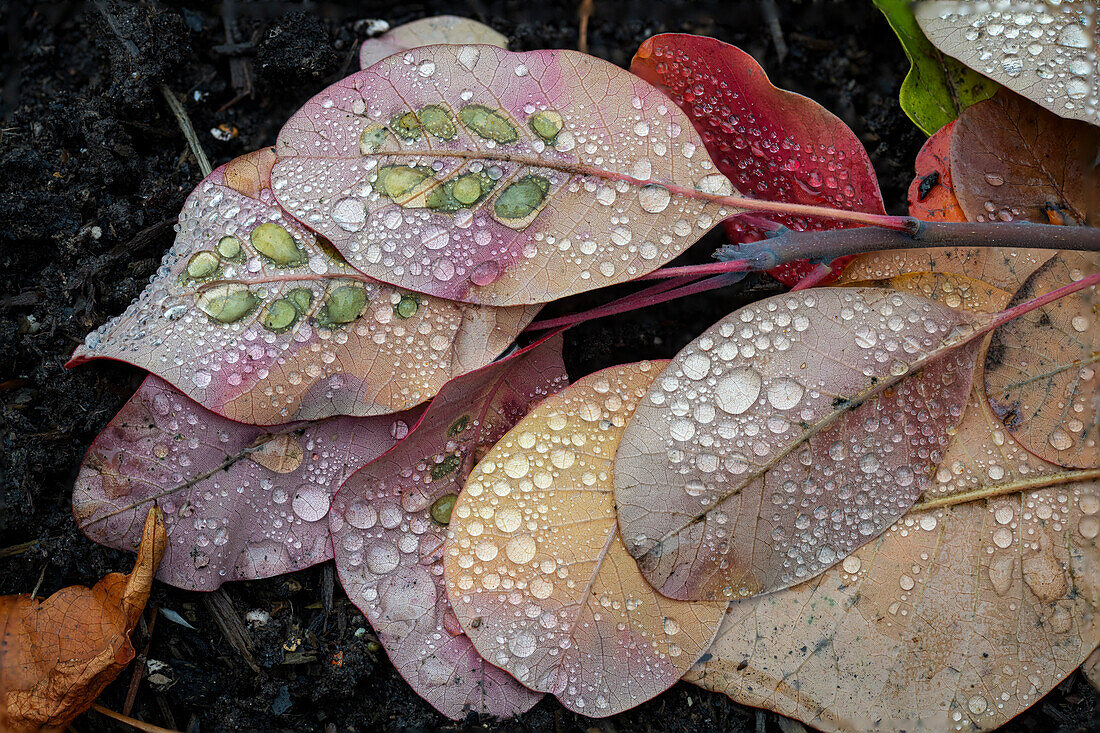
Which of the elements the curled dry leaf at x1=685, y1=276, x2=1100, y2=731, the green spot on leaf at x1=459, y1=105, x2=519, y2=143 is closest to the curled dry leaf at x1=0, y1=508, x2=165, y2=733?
the green spot on leaf at x1=459, y1=105, x2=519, y2=143

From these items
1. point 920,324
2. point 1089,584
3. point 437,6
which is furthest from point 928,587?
point 437,6

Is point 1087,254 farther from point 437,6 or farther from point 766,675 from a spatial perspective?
point 437,6

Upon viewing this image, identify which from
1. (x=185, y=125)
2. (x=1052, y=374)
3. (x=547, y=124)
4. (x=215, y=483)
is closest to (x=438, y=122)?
(x=547, y=124)

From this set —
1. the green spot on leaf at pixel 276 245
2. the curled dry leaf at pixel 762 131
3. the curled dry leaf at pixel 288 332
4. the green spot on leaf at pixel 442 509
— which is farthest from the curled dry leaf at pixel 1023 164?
the green spot on leaf at pixel 276 245

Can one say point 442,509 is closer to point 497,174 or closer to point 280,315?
point 280,315

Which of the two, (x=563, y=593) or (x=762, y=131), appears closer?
(x=563, y=593)

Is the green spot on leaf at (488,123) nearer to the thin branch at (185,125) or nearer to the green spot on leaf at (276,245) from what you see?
the green spot on leaf at (276,245)

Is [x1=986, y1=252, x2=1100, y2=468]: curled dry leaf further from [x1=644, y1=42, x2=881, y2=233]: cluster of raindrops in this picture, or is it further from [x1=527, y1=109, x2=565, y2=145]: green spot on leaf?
[x1=527, y1=109, x2=565, y2=145]: green spot on leaf
